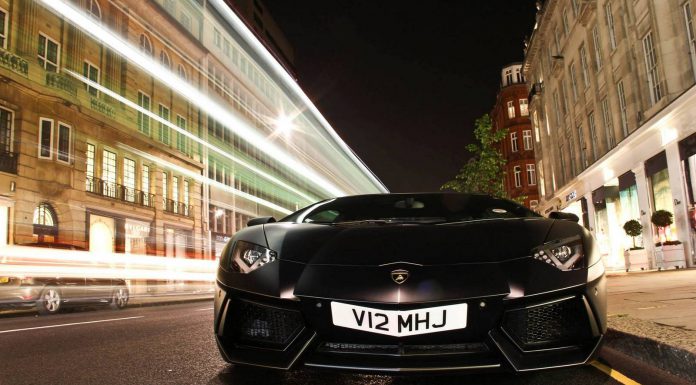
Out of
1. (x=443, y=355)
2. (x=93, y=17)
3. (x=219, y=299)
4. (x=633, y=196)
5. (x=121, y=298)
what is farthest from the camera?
(x=93, y=17)

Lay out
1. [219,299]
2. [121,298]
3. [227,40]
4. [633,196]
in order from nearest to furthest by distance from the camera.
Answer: [219,299], [121,298], [633,196], [227,40]

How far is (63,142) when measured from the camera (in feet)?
71.6

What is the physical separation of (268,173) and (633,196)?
13.7 metres

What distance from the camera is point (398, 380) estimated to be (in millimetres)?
3338

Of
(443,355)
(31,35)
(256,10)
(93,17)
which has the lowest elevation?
(443,355)

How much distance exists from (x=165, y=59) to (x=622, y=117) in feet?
74.6

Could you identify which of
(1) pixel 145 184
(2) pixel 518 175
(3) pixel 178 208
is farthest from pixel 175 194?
(2) pixel 518 175

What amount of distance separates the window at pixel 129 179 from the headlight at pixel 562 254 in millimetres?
25092

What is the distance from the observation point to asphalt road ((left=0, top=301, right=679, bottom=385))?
10.8 ft

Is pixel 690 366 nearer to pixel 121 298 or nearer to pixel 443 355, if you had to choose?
pixel 443 355

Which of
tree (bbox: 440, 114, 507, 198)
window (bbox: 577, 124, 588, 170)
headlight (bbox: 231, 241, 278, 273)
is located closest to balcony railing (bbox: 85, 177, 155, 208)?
tree (bbox: 440, 114, 507, 198)

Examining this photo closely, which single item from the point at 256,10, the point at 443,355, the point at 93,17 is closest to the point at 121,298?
the point at 443,355

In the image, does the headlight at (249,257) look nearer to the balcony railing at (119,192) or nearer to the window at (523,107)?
the balcony railing at (119,192)

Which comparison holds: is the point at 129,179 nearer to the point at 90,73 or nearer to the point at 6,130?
the point at 90,73
